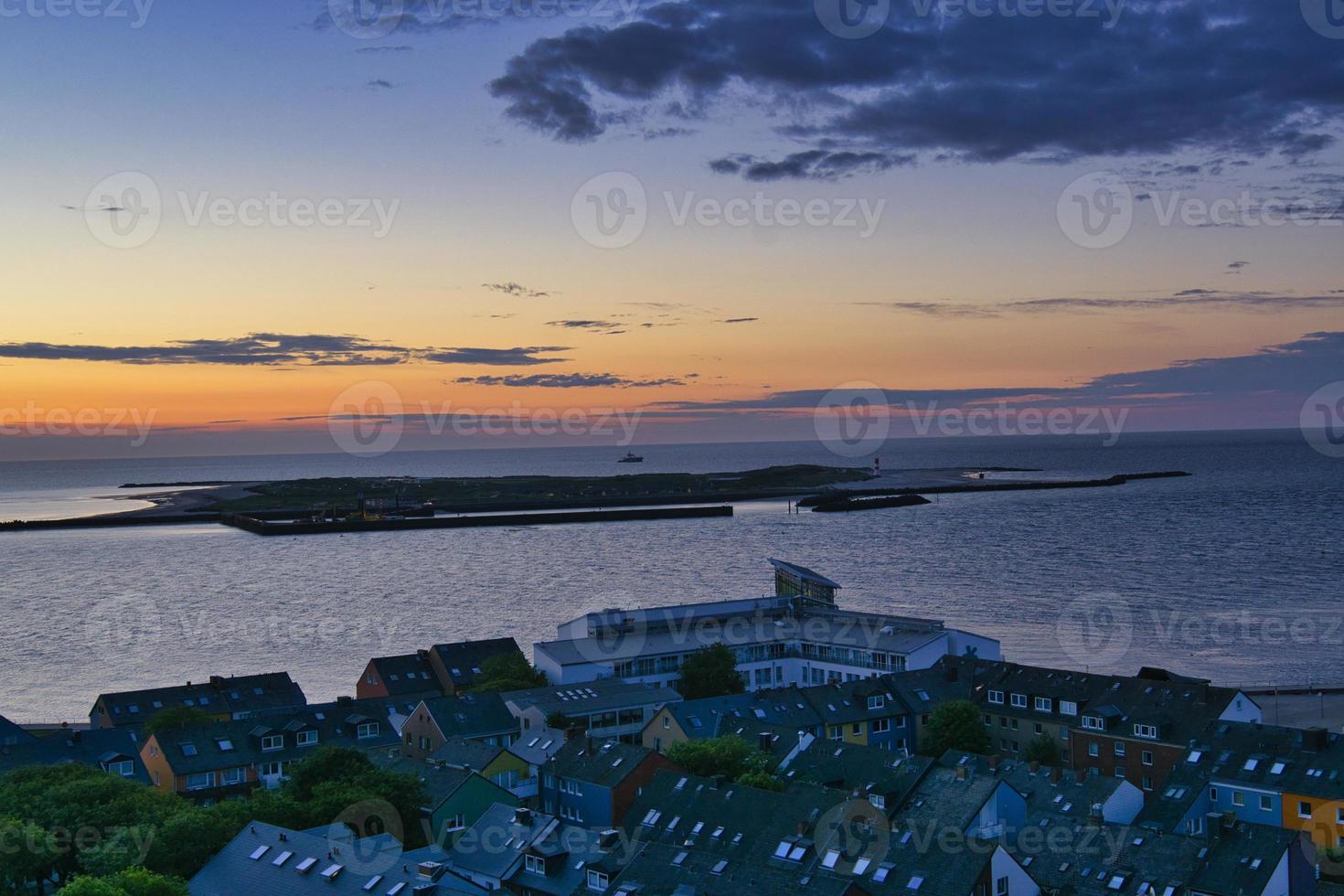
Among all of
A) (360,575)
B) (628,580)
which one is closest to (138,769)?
(628,580)

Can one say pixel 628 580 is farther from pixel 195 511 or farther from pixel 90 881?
pixel 195 511

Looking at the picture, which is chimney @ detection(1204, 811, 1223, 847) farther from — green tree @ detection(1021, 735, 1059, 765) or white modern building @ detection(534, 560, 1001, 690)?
white modern building @ detection(534, 560, 1001, 690)

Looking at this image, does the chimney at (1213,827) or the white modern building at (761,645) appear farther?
the white modern building at (761,645)

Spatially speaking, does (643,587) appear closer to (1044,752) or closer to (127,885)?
(1044,752)

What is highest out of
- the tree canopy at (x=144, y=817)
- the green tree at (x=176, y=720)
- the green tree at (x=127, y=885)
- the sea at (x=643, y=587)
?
the green tree at (x=127, y=885)

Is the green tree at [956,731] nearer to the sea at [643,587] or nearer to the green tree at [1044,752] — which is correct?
the green tree at [1044,752]

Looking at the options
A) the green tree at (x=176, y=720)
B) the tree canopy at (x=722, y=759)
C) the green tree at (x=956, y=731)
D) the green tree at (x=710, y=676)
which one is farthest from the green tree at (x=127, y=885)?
the green tree at (x=710, y=676)

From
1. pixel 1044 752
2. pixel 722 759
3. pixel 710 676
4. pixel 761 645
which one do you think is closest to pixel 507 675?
pixel 710 676
